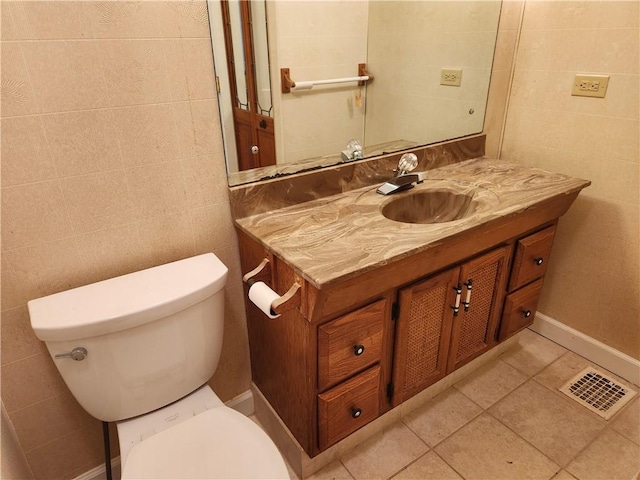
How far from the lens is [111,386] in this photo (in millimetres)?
1104

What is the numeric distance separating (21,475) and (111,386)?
0.38m

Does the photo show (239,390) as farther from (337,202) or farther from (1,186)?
(1,186)

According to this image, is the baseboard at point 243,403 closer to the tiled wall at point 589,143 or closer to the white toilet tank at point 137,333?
the white toilet tank at point 137,333

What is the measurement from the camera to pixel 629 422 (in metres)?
1.66

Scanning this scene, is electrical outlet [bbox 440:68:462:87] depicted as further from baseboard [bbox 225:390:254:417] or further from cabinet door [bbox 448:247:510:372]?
baseboard [bbox 225:390:254:417]

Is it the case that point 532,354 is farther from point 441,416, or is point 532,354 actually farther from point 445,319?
point 445,319

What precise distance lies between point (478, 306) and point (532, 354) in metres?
0.64

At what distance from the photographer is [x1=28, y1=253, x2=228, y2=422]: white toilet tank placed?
1015 millimetres

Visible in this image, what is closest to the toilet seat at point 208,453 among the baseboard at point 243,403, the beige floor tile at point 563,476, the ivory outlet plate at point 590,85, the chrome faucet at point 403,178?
the baseboard at point 243,403

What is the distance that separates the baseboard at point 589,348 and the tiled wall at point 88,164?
1.71 metres

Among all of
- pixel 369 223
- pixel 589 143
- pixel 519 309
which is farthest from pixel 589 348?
pixel 369 223

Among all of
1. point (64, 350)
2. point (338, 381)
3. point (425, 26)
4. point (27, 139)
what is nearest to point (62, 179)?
point (27, 139)

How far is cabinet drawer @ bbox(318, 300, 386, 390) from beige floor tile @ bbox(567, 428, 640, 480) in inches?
35.2

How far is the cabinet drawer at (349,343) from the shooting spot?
1.18 meters
